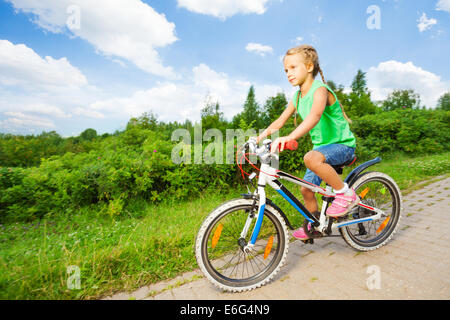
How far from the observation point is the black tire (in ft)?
8.30

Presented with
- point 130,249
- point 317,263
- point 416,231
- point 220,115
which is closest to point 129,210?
point 130,249

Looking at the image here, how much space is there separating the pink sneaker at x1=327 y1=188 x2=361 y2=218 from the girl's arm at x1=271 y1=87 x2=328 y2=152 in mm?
863

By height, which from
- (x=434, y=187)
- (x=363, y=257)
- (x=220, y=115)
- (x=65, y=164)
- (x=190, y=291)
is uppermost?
(x=220, y=115)

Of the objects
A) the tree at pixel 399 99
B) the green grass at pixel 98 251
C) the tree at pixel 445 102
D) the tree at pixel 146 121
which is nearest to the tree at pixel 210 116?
the tree at pixel 146 121

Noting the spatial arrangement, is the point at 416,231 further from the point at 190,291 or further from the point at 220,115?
the point at 220,115

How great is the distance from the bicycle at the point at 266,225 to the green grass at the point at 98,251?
498mm

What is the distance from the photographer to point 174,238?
281cm

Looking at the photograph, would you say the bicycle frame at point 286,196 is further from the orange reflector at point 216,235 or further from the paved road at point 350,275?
the paved road at point 350,275

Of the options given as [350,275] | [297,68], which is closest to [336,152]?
[297,68]

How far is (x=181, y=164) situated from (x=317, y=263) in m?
3.21

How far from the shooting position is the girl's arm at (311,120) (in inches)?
73.1

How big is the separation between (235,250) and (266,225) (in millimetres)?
755
